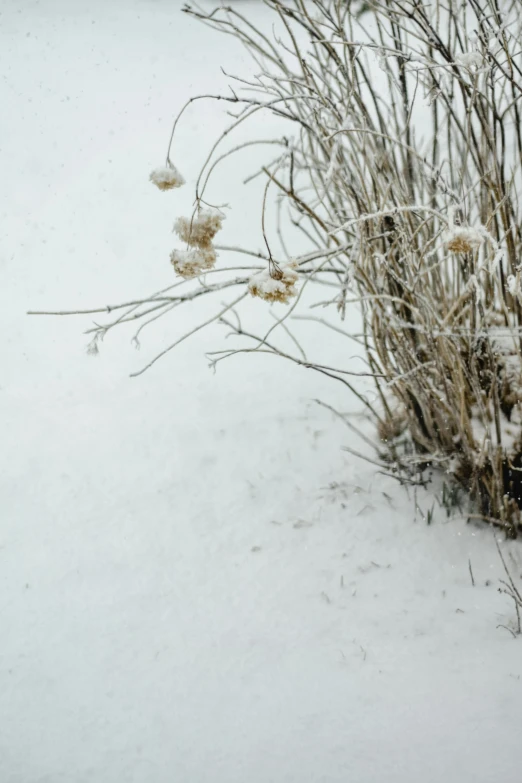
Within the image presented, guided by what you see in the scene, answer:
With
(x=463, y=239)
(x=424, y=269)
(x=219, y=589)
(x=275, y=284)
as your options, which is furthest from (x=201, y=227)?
(x=219, y=589)

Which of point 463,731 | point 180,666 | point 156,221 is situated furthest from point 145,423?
point 156,221

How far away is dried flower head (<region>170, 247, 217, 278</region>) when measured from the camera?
1.22 metres

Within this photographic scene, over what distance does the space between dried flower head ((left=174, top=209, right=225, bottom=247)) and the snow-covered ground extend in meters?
1.01

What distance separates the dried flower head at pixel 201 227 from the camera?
1.23 m

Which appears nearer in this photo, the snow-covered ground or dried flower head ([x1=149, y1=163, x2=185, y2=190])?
dried flower head ([x1=149, y1=163, x2=185, y2=190])

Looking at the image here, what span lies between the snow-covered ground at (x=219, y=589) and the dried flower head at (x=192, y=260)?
0.97m

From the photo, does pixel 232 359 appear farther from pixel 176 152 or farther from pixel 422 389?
pixel 176 152

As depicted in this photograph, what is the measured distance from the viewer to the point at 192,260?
123cm

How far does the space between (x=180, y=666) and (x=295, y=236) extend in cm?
273

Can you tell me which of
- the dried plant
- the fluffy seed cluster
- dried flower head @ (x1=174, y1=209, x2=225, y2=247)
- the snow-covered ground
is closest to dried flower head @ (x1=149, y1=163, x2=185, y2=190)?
dried flower head @ (x1=174, y1=209, x2=225, y2=247)

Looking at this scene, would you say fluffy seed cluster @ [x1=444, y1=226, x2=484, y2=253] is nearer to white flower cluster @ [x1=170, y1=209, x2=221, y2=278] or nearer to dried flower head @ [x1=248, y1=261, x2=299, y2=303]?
dried flower head @ [x1=248, y1=261, x2=299, y2=303]

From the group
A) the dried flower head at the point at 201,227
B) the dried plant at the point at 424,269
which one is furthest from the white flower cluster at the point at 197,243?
the dried plant at the point at 424,269

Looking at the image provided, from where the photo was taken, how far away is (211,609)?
1740 mm

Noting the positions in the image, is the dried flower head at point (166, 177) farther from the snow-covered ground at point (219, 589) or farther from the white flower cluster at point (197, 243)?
the snow-covered ground at point (219, 589)
